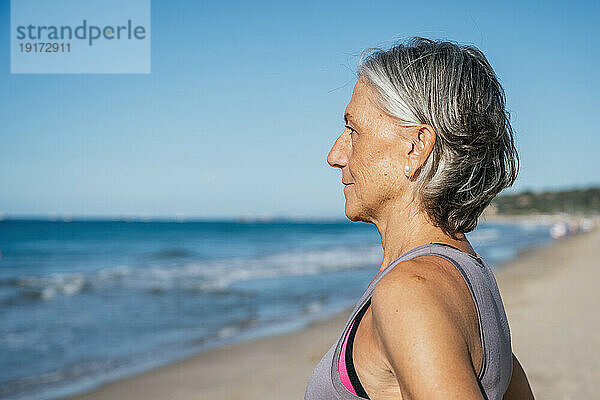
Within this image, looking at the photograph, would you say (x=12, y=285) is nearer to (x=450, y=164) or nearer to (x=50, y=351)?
(x=50, y=351)

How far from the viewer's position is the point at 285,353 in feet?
25.8

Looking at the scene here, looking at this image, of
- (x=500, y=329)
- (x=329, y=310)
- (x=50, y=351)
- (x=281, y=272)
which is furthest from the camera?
(x=281, y=272)

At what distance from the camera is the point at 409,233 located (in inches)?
49.4

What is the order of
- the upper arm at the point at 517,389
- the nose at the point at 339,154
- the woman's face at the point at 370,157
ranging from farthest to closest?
the upper arm at the point at 517,389 < the nose at the point at 339,154 < the woman's face at the point at 370,157

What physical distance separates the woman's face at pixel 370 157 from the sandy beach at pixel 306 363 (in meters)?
5.12

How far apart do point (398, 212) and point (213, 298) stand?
1194cm

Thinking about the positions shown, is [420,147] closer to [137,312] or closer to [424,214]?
[424,214]

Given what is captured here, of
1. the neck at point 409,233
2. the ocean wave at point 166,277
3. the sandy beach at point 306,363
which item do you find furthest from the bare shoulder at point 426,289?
the ocean wave at point 166,277

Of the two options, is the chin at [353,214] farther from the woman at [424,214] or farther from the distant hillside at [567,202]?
the distant hillside at [567,202]

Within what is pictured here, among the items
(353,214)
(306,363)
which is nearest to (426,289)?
(353,214)

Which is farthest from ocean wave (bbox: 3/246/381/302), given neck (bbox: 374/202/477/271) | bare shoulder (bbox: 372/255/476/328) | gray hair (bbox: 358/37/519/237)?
Result: bare shoulder (bbox: 372/255/476/328)

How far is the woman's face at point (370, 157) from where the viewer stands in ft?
4.01

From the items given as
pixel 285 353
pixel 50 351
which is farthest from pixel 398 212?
pixel 50 351

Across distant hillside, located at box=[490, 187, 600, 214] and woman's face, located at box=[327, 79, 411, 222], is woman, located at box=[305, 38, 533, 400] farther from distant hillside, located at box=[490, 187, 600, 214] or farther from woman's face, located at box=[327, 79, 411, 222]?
distant hillside, located at box=[490, 187, 600, 214]
